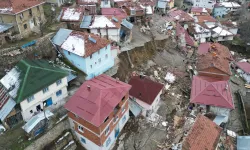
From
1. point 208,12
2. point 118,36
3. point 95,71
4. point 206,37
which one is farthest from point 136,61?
point 208,12

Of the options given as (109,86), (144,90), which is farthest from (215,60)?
(109,86)

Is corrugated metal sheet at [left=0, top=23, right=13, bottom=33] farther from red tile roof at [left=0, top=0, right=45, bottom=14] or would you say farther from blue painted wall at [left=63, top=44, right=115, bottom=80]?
blue painted wall at [left=63, top=44, right=115, bottom=80]

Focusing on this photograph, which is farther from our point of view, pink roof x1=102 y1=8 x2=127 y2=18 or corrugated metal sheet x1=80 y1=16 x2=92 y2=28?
Answer: pink roof x1=102 y1=8 x2=127 y2=18

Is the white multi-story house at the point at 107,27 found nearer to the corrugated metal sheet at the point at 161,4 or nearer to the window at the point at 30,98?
the window at the point at 30,98

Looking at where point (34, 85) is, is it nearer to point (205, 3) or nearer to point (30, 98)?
point (30, 98)

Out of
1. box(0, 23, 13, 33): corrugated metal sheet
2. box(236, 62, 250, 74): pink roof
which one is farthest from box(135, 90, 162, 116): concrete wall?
box(236, 62, 250, 74): pink roof

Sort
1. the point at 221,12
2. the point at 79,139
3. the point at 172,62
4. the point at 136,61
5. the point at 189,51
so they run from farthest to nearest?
the point at 221,12 → the point at 189,51 → the point at 172,62 → the point at 136,61 → the point at 79,139

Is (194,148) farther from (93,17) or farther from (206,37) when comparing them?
(206,37)
